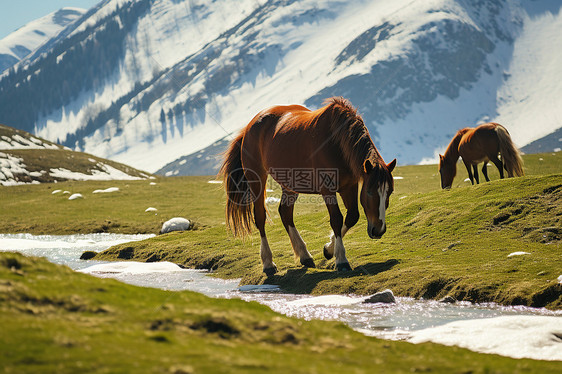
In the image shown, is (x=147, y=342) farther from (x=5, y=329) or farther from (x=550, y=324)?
(x=550, y=324)

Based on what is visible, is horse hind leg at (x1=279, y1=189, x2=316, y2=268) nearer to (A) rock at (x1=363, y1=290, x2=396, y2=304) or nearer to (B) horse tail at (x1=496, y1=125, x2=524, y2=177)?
(A) rock at (x1=363, y1=290, x2=396, y2=304)

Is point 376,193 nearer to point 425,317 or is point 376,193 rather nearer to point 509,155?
point 425,317

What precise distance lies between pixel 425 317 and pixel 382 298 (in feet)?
5.13

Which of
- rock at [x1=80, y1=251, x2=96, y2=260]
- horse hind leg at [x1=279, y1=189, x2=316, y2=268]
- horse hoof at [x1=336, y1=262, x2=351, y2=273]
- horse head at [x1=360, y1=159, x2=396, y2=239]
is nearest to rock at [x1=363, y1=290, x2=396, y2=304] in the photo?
horse head at [x1=360, y1=159, x2=396, y2=239]

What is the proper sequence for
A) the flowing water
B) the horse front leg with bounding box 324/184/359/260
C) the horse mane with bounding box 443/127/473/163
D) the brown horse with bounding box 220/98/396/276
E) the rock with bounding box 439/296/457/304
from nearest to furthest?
the flowing water, the rock with bounding box 439/296/457/304, the brown horse with bounding box 220/98/396/276, the horse front leg with bounding box 324/184/359/260, the horse mane with bounding box 443/127/473/163

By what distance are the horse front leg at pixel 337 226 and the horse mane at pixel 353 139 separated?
93cm

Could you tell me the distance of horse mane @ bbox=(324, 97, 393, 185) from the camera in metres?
14.2

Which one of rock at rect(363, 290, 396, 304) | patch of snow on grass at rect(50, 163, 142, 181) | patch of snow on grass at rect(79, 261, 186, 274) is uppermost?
rock at rect(363, 290, 396, 304)

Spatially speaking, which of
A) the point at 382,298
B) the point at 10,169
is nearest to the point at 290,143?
the point at 382,298

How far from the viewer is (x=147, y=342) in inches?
269

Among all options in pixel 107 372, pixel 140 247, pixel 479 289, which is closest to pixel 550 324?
pixel 479 289

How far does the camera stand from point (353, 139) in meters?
14.9

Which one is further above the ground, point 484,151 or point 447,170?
→ point 484,151

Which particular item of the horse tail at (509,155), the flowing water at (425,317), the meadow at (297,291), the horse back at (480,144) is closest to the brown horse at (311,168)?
the meadow at (297,291)
